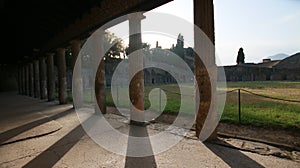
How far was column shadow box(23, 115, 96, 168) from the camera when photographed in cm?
337

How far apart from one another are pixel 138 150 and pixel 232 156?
183 cm

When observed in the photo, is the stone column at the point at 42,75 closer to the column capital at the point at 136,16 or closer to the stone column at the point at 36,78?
the stone column at the point at 36,78

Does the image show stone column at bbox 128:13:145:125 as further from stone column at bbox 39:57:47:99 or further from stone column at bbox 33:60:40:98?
stone column at bbox 33:60:40:98

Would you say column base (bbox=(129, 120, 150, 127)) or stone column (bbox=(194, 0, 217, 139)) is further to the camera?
column base (bbox=(129, 120, 150, 127))

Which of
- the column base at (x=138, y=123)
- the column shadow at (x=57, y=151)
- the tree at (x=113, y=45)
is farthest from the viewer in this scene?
the tree at (x=113, y=45)

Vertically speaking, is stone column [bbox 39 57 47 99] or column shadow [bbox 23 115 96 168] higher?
stone column [bbox 39 57 47 99]

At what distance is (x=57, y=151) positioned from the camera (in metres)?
3.91

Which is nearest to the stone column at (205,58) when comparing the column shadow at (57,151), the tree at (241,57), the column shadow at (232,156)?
the column shadow at (232,156)

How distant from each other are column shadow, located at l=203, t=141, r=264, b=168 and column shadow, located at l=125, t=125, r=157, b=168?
1273mm

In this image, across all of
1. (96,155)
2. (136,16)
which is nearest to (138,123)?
(96,155)

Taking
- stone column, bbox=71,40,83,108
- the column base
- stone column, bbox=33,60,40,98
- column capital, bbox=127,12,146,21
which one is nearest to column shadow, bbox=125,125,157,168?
the column base

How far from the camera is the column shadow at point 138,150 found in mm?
3250

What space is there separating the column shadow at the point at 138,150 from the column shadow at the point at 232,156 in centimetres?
127

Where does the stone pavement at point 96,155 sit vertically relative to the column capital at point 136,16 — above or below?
below
